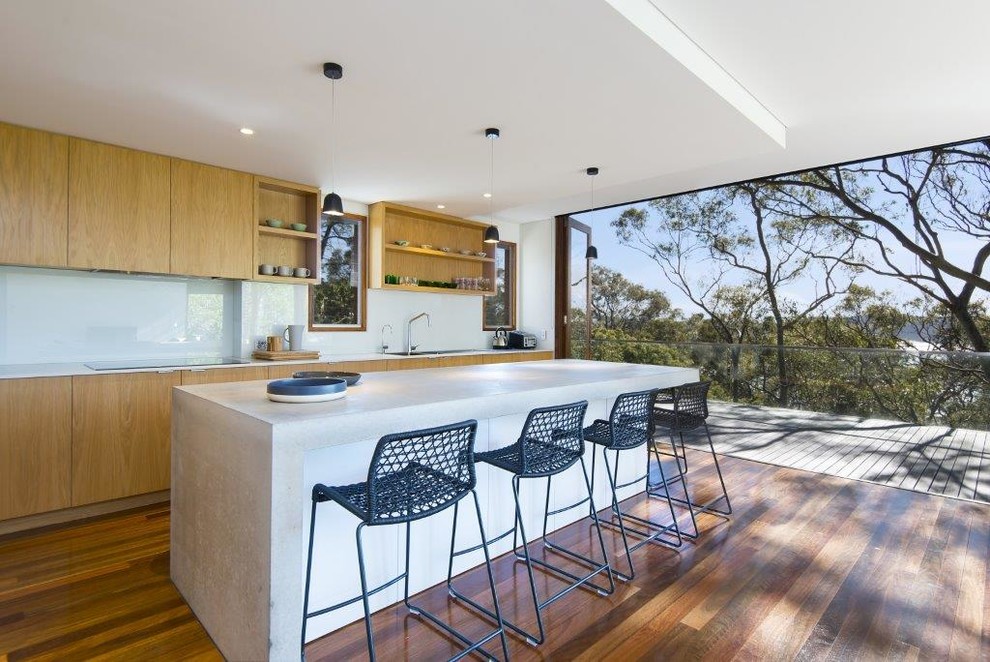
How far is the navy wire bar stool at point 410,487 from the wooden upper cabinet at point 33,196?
2.74 m

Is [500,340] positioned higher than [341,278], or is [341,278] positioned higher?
[341,278]

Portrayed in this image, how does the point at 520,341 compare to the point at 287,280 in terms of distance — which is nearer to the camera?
the point at 287,280

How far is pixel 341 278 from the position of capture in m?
5.02

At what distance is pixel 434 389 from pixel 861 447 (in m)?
3.74

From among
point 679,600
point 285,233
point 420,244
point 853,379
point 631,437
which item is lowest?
point 679,600

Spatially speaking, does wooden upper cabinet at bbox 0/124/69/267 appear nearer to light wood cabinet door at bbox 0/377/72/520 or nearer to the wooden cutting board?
light wood cabinet door at bbox 0/377/72/520

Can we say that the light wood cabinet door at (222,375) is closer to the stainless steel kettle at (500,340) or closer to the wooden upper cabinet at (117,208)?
the wooden upper cabinet at (117,208)

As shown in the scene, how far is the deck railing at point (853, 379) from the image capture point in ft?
12.2

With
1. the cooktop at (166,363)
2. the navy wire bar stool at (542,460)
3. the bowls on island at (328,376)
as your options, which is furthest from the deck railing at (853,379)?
the cooktop at (166,363)

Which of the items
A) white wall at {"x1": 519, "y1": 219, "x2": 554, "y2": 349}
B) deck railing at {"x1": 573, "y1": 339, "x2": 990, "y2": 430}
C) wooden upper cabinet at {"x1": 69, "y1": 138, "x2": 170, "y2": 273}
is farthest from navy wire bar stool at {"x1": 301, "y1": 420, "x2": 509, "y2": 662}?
white wall at {"x1": 519, "y1": 219, "x2": 554, "y2": 349}

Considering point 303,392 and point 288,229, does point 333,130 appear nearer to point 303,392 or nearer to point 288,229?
point 288,229

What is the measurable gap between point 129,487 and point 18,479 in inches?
21.6

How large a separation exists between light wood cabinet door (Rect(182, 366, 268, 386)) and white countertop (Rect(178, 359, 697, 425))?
51.0 inches

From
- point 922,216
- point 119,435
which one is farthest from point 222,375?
point 922,216
